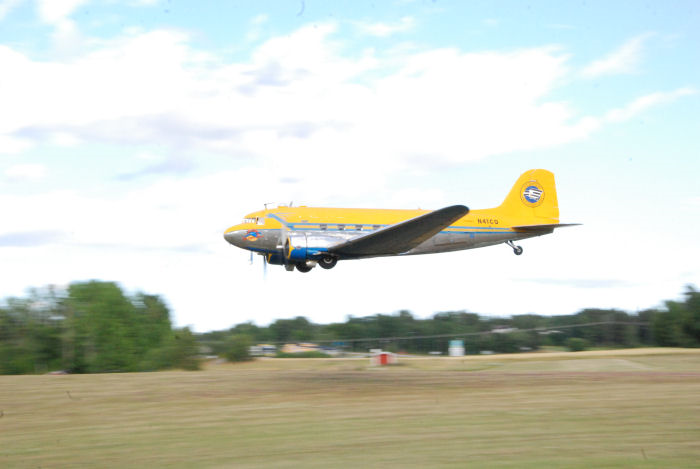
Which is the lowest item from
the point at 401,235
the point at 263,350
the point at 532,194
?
the point at 263,350

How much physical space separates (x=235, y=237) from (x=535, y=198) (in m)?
12.0

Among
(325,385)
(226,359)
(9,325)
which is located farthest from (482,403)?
(9,325)

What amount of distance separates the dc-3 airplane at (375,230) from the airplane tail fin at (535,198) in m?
0.04

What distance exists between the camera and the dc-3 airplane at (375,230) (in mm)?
19438

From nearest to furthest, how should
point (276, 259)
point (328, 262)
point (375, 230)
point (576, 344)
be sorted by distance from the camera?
1. point (328, 262)
2. point (276, 259)
3. point (375, 230)
4. point (576, 344)

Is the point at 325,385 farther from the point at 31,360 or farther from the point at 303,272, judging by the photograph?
the point at 31,360

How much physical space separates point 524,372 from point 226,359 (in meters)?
23.6

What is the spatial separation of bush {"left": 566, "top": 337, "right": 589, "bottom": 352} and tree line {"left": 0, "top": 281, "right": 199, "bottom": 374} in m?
25.9

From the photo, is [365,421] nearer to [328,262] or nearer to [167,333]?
[328,262]

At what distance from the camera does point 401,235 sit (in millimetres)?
19531

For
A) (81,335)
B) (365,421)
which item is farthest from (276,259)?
(81,335)

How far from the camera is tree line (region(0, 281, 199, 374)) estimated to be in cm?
4984

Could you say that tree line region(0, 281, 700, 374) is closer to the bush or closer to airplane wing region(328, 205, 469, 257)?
the bush

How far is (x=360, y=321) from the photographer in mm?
68875
